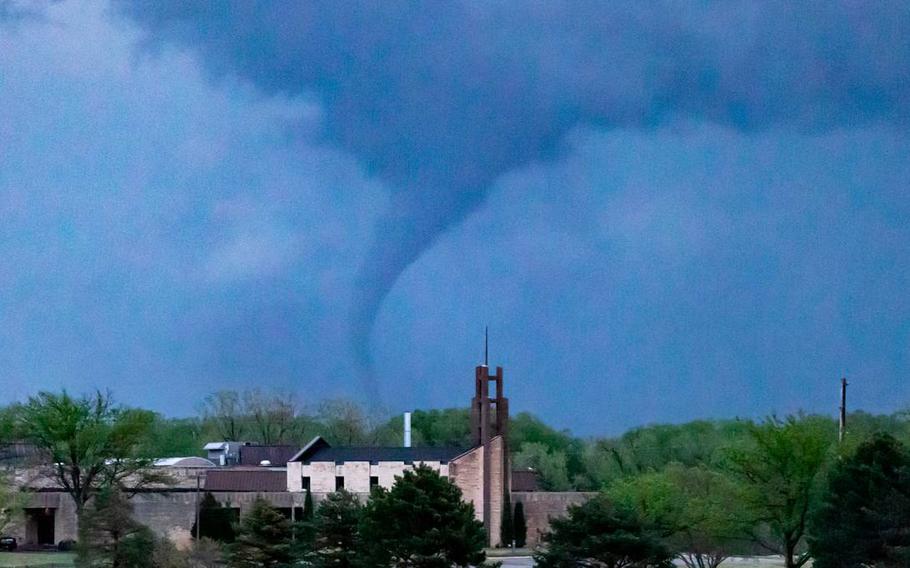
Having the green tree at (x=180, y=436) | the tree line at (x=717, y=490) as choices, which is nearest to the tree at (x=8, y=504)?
the tree line at (x=717, y=490)

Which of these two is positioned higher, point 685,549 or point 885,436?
point 885,436

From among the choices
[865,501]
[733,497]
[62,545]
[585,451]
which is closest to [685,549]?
[733,497]

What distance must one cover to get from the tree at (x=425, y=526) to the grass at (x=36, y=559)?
26544 millimetres

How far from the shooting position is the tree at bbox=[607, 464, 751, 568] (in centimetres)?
4541

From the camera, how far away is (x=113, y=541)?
37000 millimetres

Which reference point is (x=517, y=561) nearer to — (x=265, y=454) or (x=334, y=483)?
(x=334, y=483)

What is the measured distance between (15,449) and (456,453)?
86.9 ft

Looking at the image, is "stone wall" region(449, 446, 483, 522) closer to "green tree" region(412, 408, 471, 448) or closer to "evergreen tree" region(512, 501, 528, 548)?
"evergreen tree" region(512, 501, 528, 548)

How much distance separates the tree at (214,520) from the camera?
6875 cm

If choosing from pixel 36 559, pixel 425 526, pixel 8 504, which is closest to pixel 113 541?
pixel 425 526

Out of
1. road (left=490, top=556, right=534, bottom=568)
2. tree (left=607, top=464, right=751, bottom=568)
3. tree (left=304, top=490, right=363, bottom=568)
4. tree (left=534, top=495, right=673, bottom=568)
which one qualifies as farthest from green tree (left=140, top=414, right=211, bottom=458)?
tree (left=534, top=495, right=673, bottom=568)

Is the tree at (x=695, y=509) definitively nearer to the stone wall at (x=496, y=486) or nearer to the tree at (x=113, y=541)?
the tree at (x=113, y=541)

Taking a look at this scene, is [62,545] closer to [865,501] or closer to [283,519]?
[283,519]

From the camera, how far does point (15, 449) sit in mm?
78375
